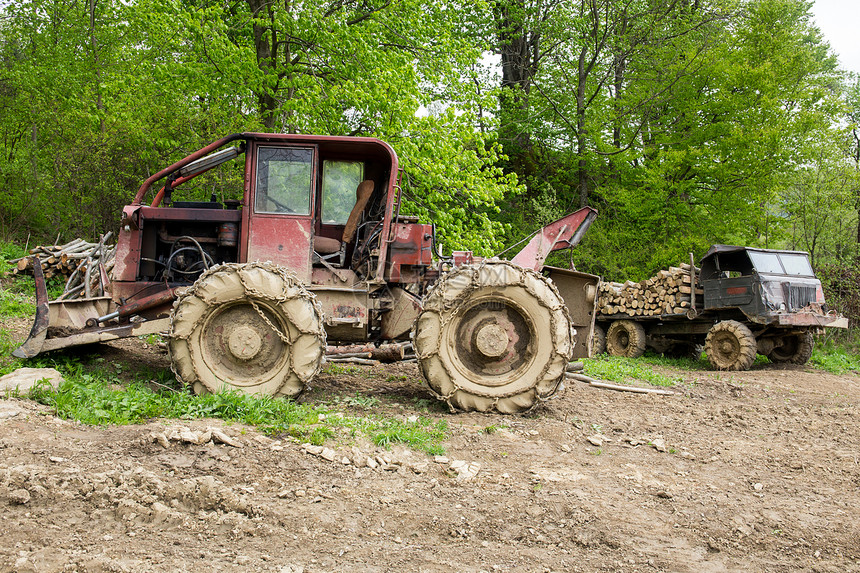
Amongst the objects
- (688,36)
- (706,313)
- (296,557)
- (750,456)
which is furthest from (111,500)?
(688,36)

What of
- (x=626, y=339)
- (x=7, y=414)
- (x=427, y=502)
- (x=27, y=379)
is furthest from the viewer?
(x=626, y=339)

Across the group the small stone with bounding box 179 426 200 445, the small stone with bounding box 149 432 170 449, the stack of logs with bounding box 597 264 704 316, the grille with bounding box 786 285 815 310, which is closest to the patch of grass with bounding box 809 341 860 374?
the grille with bounding box 786 285 815 310

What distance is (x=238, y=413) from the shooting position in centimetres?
516

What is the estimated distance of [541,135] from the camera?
72.7 feet

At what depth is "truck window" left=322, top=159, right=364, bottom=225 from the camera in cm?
679

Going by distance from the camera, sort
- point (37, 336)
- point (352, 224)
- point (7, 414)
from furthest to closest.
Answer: point (352, 224), point (37, 336), point (7, 414)

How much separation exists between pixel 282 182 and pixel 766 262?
10603 mm

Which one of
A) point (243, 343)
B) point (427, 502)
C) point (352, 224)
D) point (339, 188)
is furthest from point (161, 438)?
point (339, 188)

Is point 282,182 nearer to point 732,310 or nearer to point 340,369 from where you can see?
point 340,369

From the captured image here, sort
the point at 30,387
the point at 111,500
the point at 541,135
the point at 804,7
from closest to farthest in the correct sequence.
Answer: the point at 111,500
the point at 30,387
the point at 541,135
the point at 804,7

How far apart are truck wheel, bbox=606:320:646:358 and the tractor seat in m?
10.1

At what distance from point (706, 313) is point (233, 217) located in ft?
34.9

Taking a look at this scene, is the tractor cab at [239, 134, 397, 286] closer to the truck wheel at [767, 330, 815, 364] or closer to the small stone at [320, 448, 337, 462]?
the small stone at [320, 448, 337, 462]

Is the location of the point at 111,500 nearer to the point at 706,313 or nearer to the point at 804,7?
the point at 706,313
